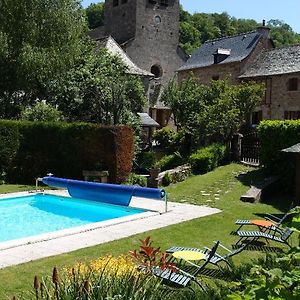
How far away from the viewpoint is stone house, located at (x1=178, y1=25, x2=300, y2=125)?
35.8 m

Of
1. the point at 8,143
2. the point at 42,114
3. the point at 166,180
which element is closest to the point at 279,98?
the point at 166,180

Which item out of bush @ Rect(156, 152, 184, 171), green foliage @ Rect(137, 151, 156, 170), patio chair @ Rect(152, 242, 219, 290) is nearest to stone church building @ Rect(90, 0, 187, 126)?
green foliage @ Rect(137, 151, 156, 170)

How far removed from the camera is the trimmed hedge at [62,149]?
2091 centimetres

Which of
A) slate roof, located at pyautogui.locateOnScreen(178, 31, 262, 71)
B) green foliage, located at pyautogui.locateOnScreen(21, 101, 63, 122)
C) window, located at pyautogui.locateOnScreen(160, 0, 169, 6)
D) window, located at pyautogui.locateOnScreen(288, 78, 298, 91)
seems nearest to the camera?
green foliage, located at pyautogui.locateOnScreen(21, 101, 63, 122)

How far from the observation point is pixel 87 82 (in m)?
27.3

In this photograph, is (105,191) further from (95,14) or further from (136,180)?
(95,14)

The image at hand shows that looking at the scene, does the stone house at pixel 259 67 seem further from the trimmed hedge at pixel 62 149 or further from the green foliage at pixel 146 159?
the trimmed hedge at pixel 62 149

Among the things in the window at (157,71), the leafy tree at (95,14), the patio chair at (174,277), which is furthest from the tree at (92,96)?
the leafy tree at (95,14)

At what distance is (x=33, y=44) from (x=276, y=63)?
64.7 feet

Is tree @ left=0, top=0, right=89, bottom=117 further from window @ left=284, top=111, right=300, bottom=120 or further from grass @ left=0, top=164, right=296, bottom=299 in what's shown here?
window @ left=284, top=111, right=300, bottom=120

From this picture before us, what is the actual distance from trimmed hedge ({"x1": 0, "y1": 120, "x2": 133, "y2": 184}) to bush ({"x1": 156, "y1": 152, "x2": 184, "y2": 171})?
575cm

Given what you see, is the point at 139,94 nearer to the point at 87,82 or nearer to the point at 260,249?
the point at 87,82

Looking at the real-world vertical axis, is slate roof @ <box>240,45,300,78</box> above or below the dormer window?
below

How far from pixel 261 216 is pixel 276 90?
23762 millimetres
